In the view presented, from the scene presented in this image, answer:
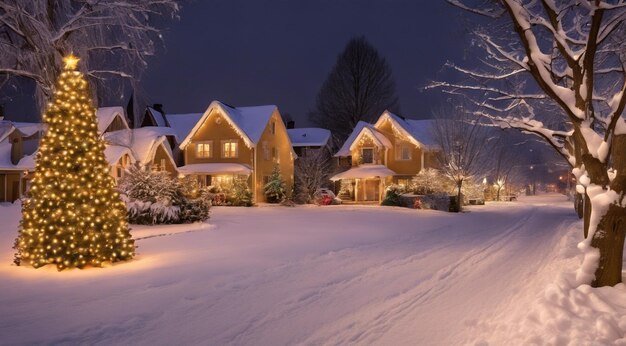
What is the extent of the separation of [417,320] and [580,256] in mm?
5822

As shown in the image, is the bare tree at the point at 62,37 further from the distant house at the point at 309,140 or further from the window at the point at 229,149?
the distant house at the point at 309,140

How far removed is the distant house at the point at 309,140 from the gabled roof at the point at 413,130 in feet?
30.6

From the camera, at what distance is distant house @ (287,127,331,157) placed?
49906 millimetres

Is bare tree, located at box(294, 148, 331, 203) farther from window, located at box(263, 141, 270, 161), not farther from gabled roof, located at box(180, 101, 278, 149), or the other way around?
gabled roof, located at box(180, 101, 278, 149)

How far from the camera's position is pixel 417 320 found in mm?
6418

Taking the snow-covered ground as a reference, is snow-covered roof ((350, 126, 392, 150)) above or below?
above

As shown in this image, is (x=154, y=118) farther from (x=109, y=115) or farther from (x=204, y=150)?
(x=109, y=115)

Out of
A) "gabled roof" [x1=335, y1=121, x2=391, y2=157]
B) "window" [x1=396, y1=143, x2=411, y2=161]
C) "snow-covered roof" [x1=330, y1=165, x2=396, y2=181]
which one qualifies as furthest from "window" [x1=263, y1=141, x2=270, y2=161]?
"window" [x1=396, y1=143, x2=411, y2=161]

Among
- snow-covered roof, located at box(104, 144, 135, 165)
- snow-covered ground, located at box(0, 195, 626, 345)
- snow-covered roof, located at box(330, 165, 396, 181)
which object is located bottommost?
snow-covered ground, located at box(0, 195, 626, 345)

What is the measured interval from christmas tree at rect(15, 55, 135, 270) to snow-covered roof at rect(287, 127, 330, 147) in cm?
3943

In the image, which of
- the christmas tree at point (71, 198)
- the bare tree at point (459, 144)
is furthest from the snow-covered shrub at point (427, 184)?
the christmas tree at point (71, 198)

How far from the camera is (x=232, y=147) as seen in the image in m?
38.6

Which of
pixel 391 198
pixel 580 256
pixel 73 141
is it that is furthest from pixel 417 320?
pixel 391 198

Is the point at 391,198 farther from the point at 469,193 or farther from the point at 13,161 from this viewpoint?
the point at 13,161
